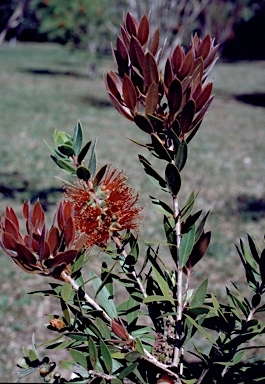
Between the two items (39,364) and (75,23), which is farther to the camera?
(75,23)

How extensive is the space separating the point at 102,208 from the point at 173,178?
0.13 m

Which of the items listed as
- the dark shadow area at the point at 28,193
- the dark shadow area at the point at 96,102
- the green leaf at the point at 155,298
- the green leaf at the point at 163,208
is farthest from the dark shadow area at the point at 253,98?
the green leaf at the point at 155,298

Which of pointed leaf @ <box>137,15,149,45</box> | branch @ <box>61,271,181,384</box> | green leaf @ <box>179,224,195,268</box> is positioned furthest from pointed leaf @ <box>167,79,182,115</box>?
branch @ <box>61,271,181,384</box>

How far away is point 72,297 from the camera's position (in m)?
0.86

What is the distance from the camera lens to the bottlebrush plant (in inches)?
30.5

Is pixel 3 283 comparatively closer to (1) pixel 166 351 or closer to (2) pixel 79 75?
(1) pixel 166 351

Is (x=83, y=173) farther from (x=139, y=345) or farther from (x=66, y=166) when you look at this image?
(x=139, y=345)

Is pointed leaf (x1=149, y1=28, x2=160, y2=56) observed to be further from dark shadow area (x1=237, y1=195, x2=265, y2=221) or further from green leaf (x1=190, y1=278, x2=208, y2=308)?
dark shadow area (x1=237, y1=195, x2=265, y2=221)

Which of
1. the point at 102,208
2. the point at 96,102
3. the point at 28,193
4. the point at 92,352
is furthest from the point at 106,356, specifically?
the point at 96,102

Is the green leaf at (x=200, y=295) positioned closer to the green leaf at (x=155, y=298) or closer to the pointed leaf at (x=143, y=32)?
the green leaf at (x=155, y=298)

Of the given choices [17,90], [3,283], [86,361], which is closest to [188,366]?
[86,361]

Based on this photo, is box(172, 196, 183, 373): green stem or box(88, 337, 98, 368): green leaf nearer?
box(88, 337, 98, 368): green leaf

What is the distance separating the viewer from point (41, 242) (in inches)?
28.0

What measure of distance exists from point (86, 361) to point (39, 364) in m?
0.11
